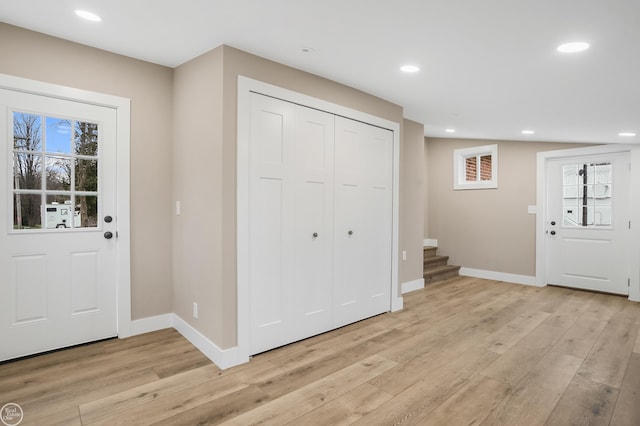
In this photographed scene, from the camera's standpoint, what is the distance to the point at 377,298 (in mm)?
3906

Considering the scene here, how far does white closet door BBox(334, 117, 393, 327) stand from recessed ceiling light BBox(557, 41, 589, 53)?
1.81 m

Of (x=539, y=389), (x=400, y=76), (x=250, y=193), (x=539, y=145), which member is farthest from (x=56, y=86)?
(x=539, y=145)

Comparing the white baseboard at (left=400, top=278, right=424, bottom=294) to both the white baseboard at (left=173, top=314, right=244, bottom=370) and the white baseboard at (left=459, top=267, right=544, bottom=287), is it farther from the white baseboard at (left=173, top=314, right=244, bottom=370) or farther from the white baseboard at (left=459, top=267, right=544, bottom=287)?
the white baseboard at (left=173, top=314, right=244, bottom=370)

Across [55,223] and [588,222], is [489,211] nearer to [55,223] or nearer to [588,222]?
[588,222]

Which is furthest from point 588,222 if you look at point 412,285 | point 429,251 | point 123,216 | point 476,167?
point 123,216

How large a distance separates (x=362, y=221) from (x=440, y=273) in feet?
9.27

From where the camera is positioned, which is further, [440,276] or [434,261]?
[434,261]

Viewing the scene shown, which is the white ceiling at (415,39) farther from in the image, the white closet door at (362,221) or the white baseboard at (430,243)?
the white baseboard at (430,243)

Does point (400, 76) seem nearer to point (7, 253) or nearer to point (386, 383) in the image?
point (386, 383)

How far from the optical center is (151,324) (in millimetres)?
3250

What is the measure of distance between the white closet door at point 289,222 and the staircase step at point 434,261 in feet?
10.3

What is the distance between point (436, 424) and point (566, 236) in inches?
187

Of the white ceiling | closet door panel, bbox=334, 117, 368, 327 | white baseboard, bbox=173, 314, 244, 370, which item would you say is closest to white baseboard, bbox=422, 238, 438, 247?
closet door panel, bbox=334, 117, 368, 327

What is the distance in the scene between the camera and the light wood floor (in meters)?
2.04
